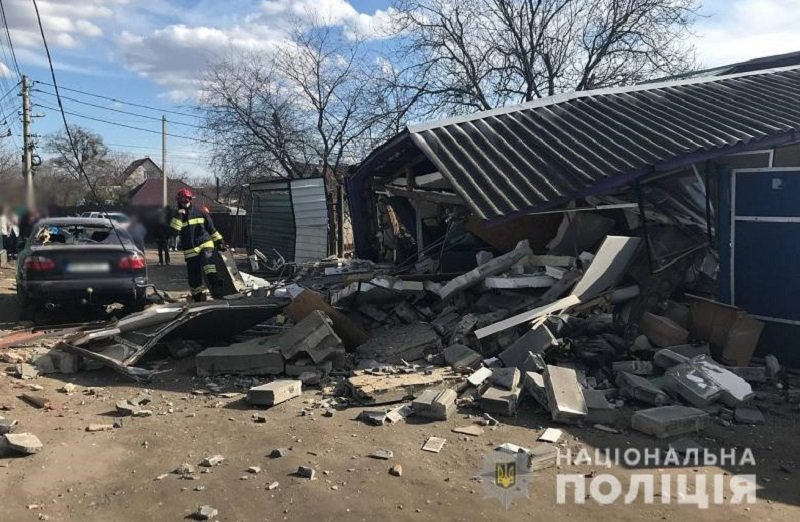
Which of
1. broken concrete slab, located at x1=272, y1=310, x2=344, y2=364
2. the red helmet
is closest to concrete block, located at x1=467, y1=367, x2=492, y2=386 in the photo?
broken concrete slab, located at x1=272, y1=310, x2=344, y2=364

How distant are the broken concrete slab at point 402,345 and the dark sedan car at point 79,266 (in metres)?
3.77

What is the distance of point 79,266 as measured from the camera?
843 centimetres

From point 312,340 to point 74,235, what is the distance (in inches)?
187

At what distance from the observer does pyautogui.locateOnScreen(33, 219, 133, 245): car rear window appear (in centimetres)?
854

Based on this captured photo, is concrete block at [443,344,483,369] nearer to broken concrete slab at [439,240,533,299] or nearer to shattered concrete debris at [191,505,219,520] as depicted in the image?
broken concrete slab at [439,240,533,299]

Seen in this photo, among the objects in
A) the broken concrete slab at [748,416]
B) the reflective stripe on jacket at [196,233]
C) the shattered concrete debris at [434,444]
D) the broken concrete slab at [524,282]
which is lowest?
the broken concrete slab at [748,416]

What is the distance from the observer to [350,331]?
7.00 meters

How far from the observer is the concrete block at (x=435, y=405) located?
16.2ft

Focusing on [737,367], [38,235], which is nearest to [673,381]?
[737,367]

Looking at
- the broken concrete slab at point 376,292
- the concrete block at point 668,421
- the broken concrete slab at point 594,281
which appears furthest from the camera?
the broken concrete slab at point 376,292

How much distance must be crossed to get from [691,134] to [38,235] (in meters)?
8.94

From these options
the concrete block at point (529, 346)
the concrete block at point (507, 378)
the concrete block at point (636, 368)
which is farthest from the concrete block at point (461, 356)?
the concrete block at point (636, 368)

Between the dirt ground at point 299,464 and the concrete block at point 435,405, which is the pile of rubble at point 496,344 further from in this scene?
the dirt ground at point 299,464

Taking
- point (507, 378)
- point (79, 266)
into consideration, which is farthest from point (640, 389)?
point (79, 266)
